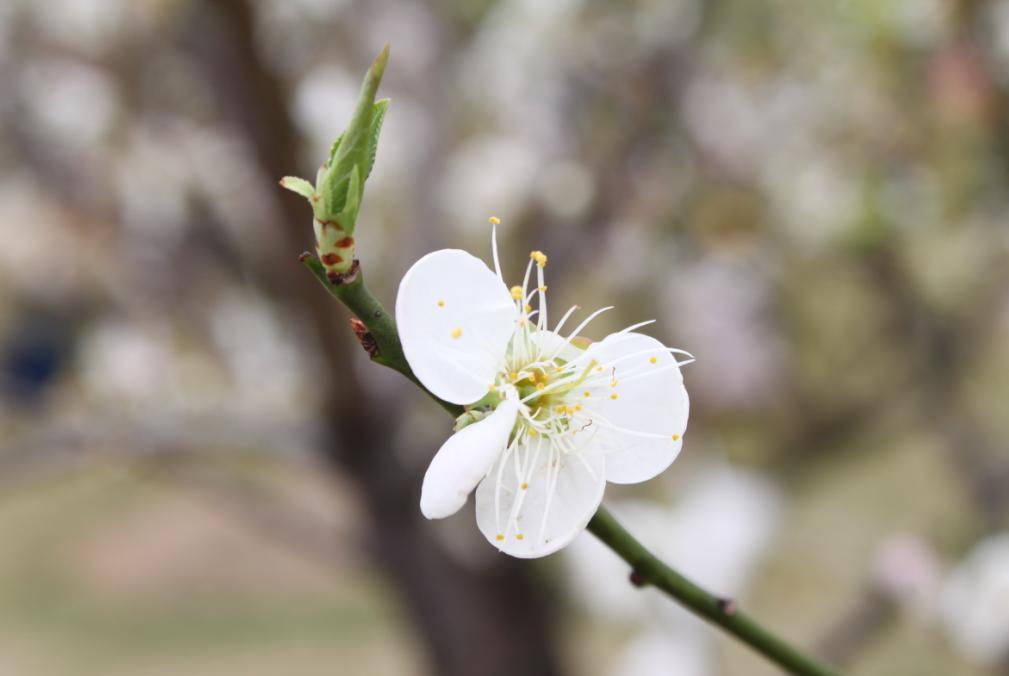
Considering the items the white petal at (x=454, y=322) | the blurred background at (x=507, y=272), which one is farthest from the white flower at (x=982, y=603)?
the white petal at (x=454, y=322)

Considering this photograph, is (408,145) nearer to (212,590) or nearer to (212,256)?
(212,256)

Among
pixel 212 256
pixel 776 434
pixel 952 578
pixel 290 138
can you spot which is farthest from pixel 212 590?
pixel 952 578

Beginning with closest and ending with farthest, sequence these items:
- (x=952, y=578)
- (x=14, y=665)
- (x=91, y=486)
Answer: (x=952, y=578) < (x=14, y=665) < (x=91, y=486)

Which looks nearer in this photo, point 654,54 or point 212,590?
point 654,54

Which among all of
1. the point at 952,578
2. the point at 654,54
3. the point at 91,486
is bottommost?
the point at 91,486

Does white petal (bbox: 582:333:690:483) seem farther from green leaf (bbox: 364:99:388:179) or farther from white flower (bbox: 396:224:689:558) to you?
green leaf (bbox: 364:99:388:179)

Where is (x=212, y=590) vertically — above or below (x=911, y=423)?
below
